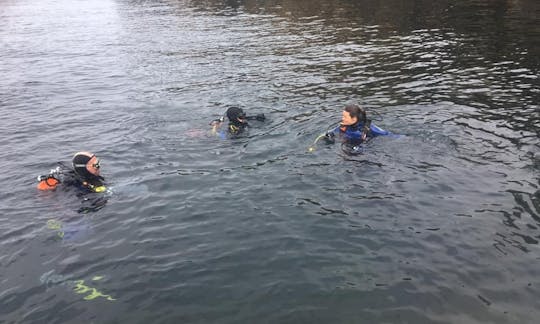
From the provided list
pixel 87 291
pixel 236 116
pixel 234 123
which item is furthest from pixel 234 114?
pixel 87 291

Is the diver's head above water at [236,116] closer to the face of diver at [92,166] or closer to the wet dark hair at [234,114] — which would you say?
the wet dark hair at [234,114]

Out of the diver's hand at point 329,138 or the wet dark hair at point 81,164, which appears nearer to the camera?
the wet dark hair at point 81,164

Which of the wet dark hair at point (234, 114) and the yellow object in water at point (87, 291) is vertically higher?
the wet dark hair at point (234, 114)

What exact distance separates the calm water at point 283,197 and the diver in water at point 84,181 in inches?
12.5

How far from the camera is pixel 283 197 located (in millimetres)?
12109

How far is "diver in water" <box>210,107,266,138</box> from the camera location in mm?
15820

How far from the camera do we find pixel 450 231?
10164 millimetres

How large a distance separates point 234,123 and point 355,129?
4491 mm

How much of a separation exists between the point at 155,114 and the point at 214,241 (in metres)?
10.8

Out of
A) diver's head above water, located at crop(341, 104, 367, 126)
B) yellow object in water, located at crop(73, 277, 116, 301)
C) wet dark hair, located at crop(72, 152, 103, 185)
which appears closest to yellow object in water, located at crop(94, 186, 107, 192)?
wet dark hair, located at crop(72, 152, 103, 185)

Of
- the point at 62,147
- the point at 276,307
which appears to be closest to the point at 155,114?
the point at 62,147

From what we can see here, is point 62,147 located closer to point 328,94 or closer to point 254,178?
point 254,178

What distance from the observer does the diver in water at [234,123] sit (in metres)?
15.8

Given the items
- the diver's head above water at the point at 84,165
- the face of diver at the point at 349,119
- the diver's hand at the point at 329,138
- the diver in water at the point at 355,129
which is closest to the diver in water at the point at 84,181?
the diver's head above water at the point at 84,165
